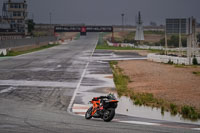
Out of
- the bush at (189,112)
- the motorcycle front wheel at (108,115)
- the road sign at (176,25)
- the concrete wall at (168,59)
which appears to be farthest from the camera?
the road sign at (176,25)

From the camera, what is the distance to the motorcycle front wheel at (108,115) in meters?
12.7

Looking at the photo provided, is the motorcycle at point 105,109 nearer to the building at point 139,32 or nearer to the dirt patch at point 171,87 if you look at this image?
the dirt patch at point 171,87

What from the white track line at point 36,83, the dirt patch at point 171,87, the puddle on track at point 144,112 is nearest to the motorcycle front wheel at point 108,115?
the puddle on track at point 144,112

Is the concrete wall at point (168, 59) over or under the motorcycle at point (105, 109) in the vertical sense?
under

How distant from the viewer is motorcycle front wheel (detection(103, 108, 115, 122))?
12.7 meters

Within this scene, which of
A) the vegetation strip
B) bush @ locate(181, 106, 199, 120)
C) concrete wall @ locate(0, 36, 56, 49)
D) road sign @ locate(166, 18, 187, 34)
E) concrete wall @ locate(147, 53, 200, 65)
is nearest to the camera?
bush @ locate(181, 106, 199, 120)

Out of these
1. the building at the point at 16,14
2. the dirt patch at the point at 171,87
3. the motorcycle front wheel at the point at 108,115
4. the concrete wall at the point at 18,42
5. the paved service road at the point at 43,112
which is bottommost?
the dirt patch at the point at 171,87

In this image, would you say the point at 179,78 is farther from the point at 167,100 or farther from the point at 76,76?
the point at 167,100

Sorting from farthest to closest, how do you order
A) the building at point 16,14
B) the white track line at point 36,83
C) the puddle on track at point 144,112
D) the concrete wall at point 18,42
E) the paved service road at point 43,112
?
the building at point 16,14 < the concrete wall at point 18,42 < the white track line at point 36,83 < the puddle on track at point 144,112 < the paved service road at point 43,112

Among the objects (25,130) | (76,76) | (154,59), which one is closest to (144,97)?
(25,130)

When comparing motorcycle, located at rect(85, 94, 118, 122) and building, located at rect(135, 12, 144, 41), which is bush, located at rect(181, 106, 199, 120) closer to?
motorcycle, located at rect(85, 94, 118, 122)

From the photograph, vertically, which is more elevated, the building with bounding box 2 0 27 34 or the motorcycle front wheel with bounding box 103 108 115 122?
the building with bounding box 2 0 27 34

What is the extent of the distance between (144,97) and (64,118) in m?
6.82

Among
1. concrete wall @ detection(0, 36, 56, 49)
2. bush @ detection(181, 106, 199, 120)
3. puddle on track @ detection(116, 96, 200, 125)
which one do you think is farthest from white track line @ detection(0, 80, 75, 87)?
concrete wall @ detection(0, 36, 56, 49)
